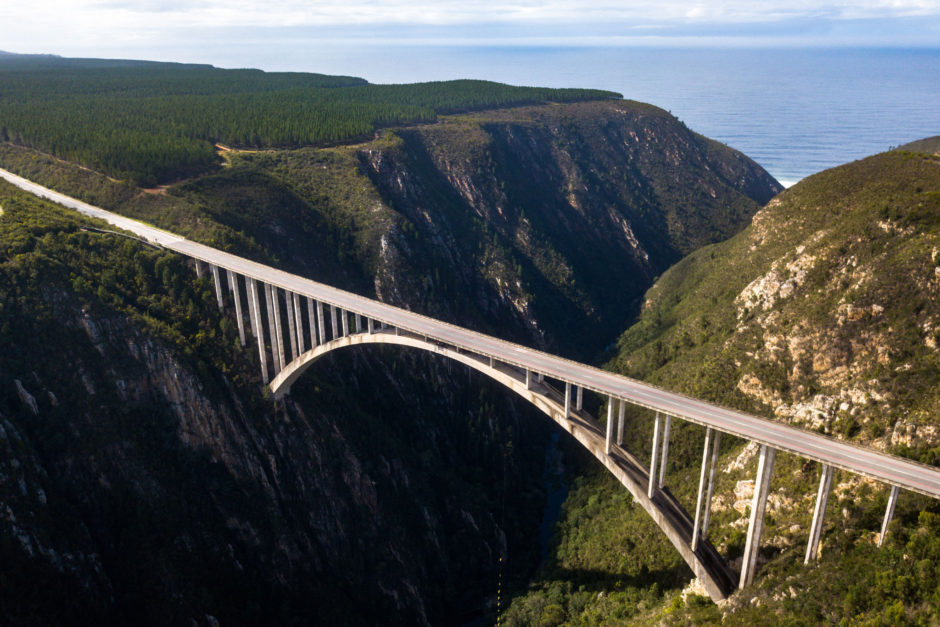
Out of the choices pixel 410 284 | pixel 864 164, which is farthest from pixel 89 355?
pixel 864 164

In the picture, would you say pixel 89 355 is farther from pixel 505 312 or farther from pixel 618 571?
pixel 505 312

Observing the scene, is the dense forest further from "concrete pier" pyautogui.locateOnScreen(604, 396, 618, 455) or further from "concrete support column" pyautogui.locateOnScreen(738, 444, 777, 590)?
"concrete support column" pyautogui.locateOnScreen(738, 444, 777, 590)

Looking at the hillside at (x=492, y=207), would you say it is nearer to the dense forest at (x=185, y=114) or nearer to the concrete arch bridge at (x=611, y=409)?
the dense forest at (x=185, y=114)

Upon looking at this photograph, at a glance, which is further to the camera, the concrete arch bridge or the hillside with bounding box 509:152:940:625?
the concrete arch bridge

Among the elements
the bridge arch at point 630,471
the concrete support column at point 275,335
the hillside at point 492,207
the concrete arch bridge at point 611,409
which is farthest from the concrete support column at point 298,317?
the hillside at point 492,207

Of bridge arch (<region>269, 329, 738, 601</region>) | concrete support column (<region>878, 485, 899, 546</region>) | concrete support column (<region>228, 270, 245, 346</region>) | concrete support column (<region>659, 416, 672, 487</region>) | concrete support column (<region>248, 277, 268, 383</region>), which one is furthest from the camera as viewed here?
concrete support column (<region>228, 270, 245, 346</region>)

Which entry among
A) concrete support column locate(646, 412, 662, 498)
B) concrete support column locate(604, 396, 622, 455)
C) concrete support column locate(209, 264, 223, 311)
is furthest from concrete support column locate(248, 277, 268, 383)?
concrete support column locate(646, 412, 662, 498)

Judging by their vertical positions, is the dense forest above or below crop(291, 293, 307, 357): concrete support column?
above
